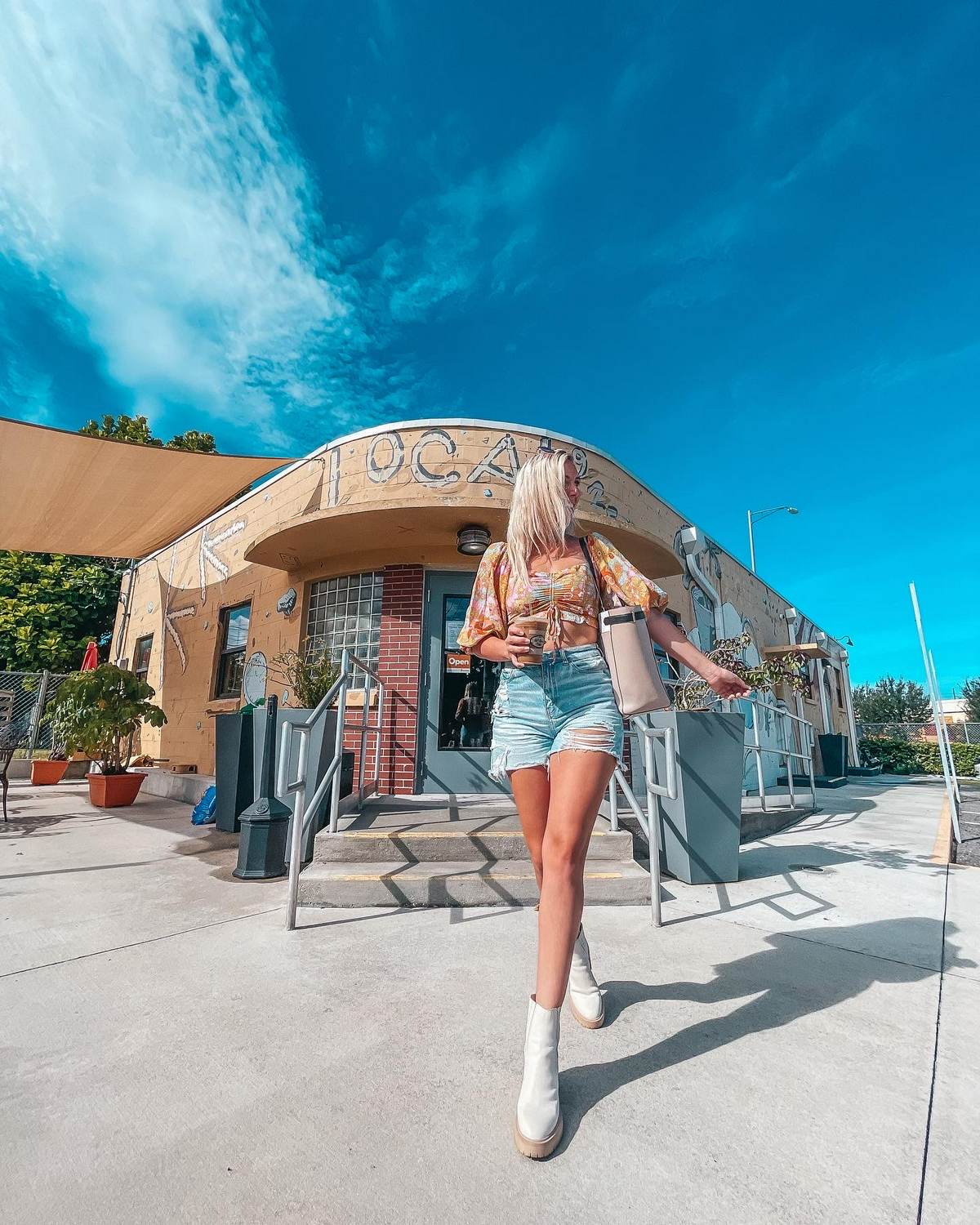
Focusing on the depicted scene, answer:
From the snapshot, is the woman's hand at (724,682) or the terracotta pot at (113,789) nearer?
the woman's hand at (724,682)

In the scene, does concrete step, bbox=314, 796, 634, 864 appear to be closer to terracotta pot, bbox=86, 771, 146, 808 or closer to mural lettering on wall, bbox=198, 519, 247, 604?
terracotta pot, bbox=86, 771, 146, 808

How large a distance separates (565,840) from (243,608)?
25.7 feet

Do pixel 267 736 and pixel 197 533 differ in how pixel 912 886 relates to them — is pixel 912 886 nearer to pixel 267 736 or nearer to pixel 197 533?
pixel 267 736

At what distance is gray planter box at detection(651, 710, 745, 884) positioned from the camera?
349 centimetres

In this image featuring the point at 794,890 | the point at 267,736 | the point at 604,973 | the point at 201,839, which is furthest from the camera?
the point at 201,839

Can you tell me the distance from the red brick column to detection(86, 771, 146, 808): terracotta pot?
3498 mm

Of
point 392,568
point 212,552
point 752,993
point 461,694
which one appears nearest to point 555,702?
point 752,993

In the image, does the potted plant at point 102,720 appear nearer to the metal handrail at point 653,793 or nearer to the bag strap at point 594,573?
the metal handrail at point 653,793

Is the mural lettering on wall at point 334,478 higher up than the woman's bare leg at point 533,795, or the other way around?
the mural lettering on wall at point 334,478

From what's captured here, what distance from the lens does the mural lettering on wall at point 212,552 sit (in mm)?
8734

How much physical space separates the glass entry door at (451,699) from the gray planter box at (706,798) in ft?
8.13

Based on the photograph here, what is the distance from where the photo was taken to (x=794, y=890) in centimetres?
331

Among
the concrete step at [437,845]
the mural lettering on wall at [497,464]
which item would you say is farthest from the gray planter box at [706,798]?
the mural lettering on wall at [497,464]

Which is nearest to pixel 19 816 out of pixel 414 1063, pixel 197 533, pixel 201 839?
pixel 201 839
